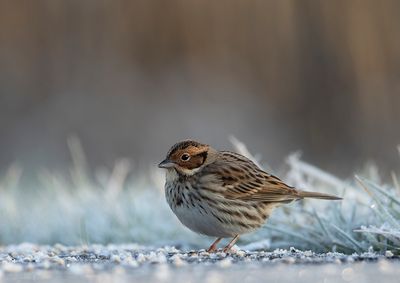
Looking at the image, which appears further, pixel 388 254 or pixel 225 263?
pixel 388 254

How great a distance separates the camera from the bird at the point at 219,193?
5.24m

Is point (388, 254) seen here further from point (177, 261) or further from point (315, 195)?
point (315, 195)

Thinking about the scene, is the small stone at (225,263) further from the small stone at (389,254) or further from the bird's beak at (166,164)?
the bird's beak at (166,164)

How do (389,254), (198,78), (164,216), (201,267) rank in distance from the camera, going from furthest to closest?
(198,78), (164,216), (389,254), (201,267)

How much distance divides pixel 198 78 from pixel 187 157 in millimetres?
9764

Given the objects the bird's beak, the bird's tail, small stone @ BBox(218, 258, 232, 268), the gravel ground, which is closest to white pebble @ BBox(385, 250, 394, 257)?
the gravel ground

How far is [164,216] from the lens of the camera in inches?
266

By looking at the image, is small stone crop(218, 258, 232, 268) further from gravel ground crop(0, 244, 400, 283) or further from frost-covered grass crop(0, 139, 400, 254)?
frost-covered grass crop(0, 139, 400, 254)

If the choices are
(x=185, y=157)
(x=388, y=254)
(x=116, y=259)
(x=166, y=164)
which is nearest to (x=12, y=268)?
(x=116, y=259)

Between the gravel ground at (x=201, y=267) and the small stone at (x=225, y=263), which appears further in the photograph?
the small stone at (x=225, y=263)

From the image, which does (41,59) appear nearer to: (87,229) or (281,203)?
(87,229)

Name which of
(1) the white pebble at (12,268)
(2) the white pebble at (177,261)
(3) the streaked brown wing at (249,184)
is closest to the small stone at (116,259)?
(2) the white pebble at (177,261)

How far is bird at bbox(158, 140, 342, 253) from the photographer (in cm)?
524

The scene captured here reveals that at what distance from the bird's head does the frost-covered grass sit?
1.20 feet
